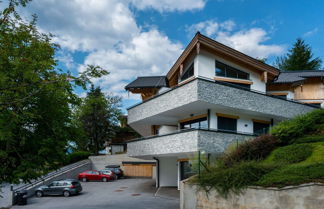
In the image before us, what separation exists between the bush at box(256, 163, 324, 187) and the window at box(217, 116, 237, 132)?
8.33 metres

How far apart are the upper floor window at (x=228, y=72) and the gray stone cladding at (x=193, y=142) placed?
5890 millimetres

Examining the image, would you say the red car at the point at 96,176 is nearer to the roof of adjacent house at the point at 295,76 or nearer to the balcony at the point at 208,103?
the balcony at the point at 208,103

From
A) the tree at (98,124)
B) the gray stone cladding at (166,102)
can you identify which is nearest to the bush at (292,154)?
the gray stone cladding at (166,102)

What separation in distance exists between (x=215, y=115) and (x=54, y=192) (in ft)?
49.7

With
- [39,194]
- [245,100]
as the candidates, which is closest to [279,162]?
[245,100]

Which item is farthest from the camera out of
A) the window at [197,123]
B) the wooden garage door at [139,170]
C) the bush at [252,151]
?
the wooden garage door at [139,170]

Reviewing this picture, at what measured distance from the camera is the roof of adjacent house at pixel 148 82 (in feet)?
90.5

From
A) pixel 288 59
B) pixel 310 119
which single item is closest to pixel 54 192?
pixel 310 119

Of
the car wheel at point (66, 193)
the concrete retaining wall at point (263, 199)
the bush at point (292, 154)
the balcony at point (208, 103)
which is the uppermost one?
the balcony at point (208, 103)

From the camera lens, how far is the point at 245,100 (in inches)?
775

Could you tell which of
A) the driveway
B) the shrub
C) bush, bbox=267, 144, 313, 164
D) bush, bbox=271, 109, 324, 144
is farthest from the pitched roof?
the driveway

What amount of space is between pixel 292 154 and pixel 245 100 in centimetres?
640

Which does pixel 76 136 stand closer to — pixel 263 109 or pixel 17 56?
pixel 17 56

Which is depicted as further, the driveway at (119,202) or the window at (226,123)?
the window at (226,123)
